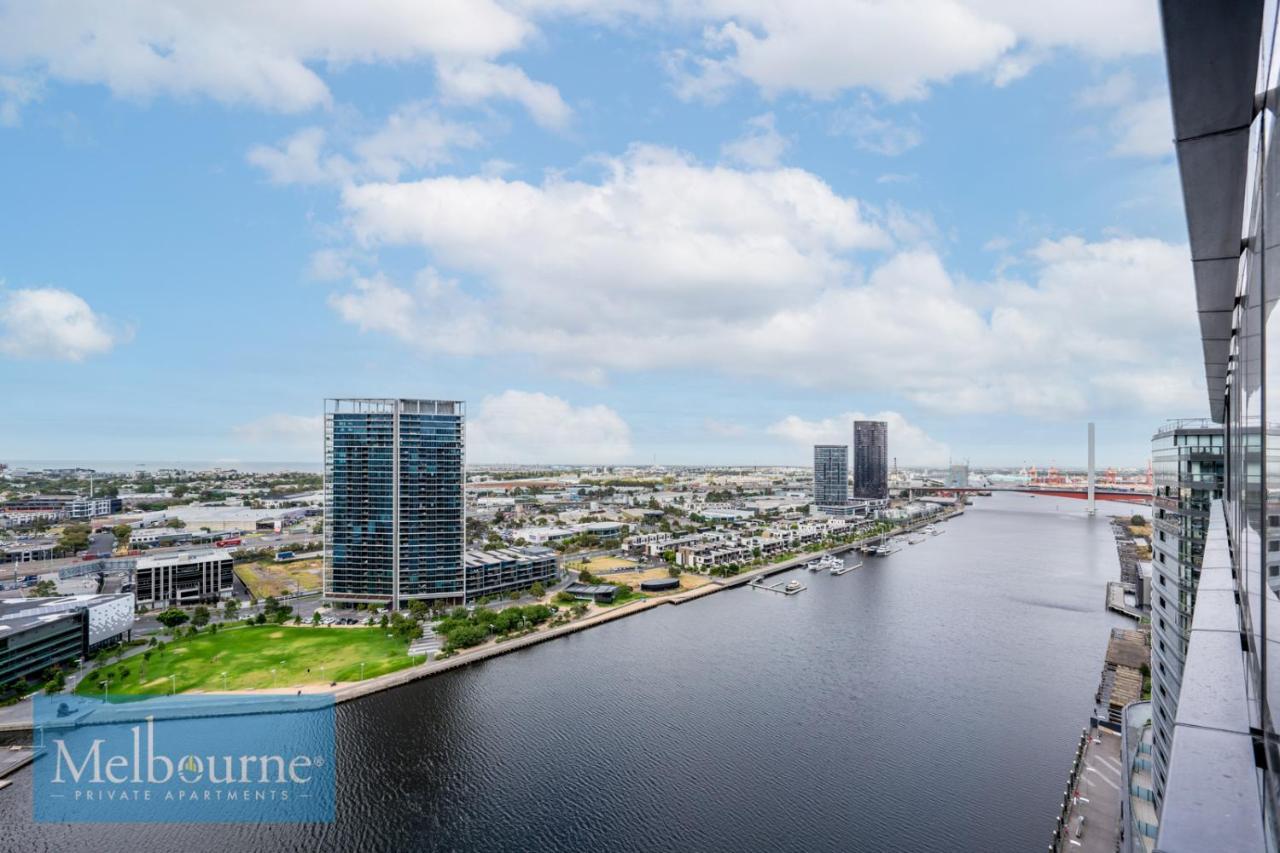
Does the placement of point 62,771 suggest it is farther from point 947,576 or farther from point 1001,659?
point 947,576

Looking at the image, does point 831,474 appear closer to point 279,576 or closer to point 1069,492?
point 1069,492

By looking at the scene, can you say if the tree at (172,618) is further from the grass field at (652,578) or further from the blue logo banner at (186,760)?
the grass field at (652,578)

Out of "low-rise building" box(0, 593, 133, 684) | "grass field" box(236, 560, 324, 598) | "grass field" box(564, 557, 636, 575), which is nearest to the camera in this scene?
"low-rise building" box(0, 593, 133, 684)

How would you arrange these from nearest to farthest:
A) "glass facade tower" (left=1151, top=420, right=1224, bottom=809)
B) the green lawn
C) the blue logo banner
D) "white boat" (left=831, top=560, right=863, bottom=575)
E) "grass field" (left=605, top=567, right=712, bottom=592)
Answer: "glass facade tower" (left=1151, top=420, right=1224, bottom=809)
the blue logo banner
the green lawn
"grass field" (left=605, top=567, right=712, bottom=592)
"white boat" (left=831, top=560, right=863, bottom=575)

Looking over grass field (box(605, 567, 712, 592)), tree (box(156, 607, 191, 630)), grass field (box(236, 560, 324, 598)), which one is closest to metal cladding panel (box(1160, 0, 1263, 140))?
tree (box(156, 607, 191, 630))

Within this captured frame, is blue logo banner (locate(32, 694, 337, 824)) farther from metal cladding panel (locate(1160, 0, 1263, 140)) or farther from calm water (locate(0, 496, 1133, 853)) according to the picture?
metal cladding panel (locate(1160, 0, 1263, 140))

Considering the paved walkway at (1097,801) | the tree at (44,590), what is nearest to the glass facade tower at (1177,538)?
the paved walkway at (1097,801)

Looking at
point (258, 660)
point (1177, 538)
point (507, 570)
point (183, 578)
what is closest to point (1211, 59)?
point (1177, 538)
